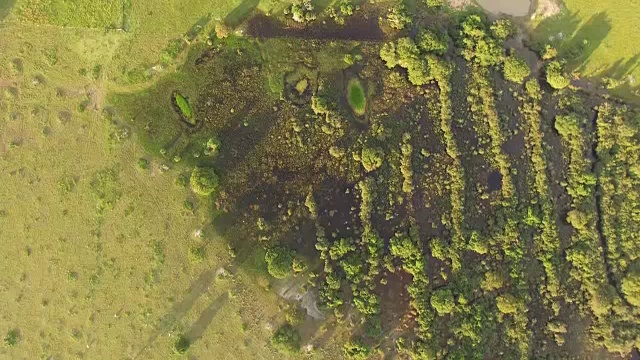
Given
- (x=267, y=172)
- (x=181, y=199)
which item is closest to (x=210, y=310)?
(x=181, y=199)

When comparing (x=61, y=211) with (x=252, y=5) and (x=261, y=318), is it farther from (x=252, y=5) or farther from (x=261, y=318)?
(x=252, y=5)

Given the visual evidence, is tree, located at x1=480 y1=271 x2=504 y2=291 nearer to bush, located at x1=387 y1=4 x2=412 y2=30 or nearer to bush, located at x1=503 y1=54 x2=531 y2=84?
bush, located at x1=503 y1=54 x2=531 y2=84

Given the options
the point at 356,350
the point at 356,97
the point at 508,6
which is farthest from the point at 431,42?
the point at 356,350

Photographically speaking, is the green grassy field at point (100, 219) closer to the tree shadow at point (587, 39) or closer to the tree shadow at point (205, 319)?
the tree shadow at point (205, 319)

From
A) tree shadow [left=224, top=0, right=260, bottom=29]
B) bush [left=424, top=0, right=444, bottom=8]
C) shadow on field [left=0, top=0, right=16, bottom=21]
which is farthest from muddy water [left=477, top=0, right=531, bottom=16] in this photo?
shadow on field [left=0, top=0, right=16, bottom=21]

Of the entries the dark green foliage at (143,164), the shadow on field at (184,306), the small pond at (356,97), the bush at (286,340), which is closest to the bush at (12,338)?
the shadow on field at (184,306)

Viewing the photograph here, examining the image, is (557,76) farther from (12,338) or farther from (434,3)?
(12,338)
